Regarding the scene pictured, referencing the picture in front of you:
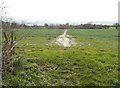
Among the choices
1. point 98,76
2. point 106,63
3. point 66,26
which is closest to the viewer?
point 98,76

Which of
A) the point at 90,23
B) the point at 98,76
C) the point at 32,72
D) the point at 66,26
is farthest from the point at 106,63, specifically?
the point at 66,26

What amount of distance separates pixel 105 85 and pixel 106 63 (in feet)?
9.45

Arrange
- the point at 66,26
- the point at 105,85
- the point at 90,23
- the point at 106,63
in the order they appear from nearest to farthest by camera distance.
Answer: the point at 105,85
the point at 106,63
the point at 90,23
the point at 66,26

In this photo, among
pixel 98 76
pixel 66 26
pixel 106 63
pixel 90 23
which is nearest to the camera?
pixel 98 76

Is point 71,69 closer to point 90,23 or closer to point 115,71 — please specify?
point 115,71

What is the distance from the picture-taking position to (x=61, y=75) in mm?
9023

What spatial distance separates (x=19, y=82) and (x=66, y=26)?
78097 mm

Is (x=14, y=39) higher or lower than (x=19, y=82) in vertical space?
higher

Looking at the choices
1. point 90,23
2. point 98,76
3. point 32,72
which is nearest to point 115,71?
point 98,76

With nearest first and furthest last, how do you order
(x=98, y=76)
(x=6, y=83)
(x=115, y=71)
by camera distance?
1. (x=6, y=83)
2. (x=98, y=76)
3. (x=115, y=71)

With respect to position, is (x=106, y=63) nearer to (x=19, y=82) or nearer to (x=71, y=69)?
(x=71, y=69)

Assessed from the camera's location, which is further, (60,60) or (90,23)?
(90,23)

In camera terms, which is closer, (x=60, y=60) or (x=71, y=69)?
(x=71, y=69)

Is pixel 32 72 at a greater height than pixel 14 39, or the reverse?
pixel 14 39
